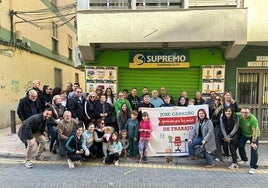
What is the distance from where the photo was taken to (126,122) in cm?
638

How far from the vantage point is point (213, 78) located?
8367 mm

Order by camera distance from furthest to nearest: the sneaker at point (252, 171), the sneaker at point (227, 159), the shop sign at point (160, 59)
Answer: the shop sign at point (160, 59) → the sneaker at point (227, 159) → the sneaker at point (252, 171)

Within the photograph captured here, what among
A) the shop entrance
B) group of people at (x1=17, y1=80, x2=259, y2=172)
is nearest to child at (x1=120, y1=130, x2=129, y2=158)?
group of people at (x1=17, y1=80, x2=259, y2=172)

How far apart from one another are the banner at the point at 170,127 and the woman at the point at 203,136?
0.25 m

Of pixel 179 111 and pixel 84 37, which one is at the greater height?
pixel 84 37

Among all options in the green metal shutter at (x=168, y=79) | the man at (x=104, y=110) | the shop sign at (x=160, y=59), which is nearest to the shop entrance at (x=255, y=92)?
the green metal shutter at (x=168, y=79)

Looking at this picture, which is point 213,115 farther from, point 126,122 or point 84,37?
point 84,37

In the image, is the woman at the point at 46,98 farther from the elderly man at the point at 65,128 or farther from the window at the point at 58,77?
the window at the point at 58,77

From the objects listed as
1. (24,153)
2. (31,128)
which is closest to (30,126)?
(31,128)

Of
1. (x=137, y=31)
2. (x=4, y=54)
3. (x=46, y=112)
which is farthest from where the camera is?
(x=4, y=54)

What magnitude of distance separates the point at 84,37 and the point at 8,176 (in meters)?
4.28

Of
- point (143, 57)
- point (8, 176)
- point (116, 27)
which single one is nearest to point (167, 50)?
point (143, 57)

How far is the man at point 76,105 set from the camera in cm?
644

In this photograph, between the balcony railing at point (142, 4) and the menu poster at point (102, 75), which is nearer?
the balcony railing at point (142, 4)
